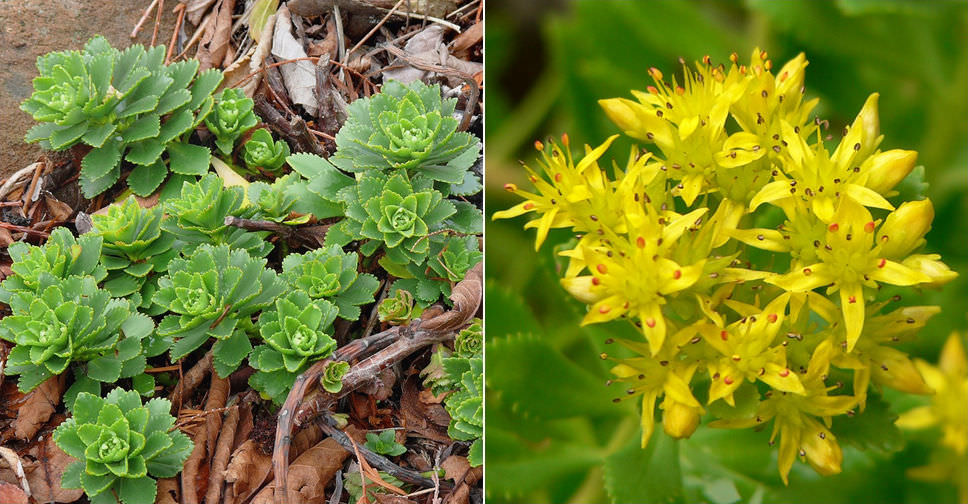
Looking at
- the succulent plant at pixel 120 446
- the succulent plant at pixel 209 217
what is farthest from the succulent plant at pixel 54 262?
the succulent plant at pixel 120 446

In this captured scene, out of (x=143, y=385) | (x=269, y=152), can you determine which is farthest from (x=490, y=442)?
(x=269, y=152)

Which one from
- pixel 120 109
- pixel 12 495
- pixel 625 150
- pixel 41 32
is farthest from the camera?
pixel 41 32

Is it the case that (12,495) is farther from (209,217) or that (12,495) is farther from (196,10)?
(196,10)

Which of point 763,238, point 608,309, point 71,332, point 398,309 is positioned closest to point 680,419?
point 608,309

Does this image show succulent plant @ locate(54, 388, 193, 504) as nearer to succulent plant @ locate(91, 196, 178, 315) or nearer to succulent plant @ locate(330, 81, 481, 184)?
succulent plant @ locate(91, 196, 178, 315)

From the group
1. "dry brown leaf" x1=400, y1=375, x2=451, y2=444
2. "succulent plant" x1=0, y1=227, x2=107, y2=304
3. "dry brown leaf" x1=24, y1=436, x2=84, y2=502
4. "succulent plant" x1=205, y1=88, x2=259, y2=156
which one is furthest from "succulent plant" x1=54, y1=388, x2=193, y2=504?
"succulent plant" x1=205, y1=88, x2=259, y2=156

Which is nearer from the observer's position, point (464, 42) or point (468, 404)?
point (468, 404)

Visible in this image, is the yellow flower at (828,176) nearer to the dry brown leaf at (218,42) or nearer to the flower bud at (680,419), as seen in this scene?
the flower bud at (680,419)

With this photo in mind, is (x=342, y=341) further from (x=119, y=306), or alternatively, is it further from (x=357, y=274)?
(x=119, y=306)
